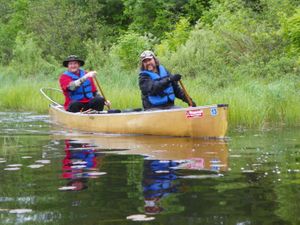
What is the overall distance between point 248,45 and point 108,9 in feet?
56.7

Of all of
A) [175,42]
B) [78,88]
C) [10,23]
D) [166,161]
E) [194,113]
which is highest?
[10,23]

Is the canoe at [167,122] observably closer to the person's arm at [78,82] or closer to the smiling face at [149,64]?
the person's arm at [78,82]

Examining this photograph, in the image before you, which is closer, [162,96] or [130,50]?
[162,96]

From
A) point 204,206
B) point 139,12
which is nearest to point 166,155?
point 204,206

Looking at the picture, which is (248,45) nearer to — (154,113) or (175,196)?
(154,113)

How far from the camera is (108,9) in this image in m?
33.3

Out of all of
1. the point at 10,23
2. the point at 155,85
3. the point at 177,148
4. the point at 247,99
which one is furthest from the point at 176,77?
the point at 10,23

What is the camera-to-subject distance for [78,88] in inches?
502

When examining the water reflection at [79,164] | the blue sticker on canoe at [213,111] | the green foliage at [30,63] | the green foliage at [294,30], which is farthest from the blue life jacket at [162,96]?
the green foliage at [30,63]

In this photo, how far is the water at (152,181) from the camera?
16.1 feet

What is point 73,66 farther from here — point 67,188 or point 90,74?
point 67,188

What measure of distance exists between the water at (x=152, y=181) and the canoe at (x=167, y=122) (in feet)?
0.92

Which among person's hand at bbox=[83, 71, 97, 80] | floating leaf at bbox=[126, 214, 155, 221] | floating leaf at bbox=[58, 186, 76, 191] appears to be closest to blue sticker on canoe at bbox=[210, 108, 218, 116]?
person's hand at bbox=[83, 71, 97, 80]

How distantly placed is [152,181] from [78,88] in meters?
6.71
